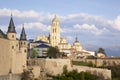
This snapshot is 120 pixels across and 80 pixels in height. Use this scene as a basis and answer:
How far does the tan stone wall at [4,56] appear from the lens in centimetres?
4797

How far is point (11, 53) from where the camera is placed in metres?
50.1

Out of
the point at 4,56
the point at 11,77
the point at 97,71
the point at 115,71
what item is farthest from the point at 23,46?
the point at 115,71

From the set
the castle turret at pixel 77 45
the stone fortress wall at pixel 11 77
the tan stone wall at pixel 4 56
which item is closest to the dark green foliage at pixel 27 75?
the stone fortress wall at pixel 11 77

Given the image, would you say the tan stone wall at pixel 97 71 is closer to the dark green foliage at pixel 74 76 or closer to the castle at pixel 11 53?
the dark green foliage at pixel 74 76

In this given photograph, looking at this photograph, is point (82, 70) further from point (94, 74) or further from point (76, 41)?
point (76, 41)

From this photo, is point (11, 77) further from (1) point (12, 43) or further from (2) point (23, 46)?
(2) point (23, 46)

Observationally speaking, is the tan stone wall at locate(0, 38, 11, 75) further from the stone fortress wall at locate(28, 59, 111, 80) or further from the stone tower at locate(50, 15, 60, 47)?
the stone tower at locate(50, 15, 60, 47)

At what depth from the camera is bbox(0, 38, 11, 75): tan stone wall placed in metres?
48.0

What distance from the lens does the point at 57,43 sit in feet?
360

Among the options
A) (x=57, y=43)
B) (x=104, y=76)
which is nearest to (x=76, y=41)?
(x=57, y=43)

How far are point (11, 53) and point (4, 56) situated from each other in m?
1.63

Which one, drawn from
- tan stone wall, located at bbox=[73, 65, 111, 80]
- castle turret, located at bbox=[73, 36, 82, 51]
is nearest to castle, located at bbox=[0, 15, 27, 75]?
tan stone wall, located at bbox=[73, 65, 111, 80]

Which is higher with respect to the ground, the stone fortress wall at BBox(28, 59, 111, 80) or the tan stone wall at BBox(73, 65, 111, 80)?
the stone fortress wall at BBox(28, 59, 111, 80)

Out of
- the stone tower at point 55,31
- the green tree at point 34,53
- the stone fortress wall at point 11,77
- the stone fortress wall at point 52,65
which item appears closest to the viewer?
the stone fortress wall at point 11,77
